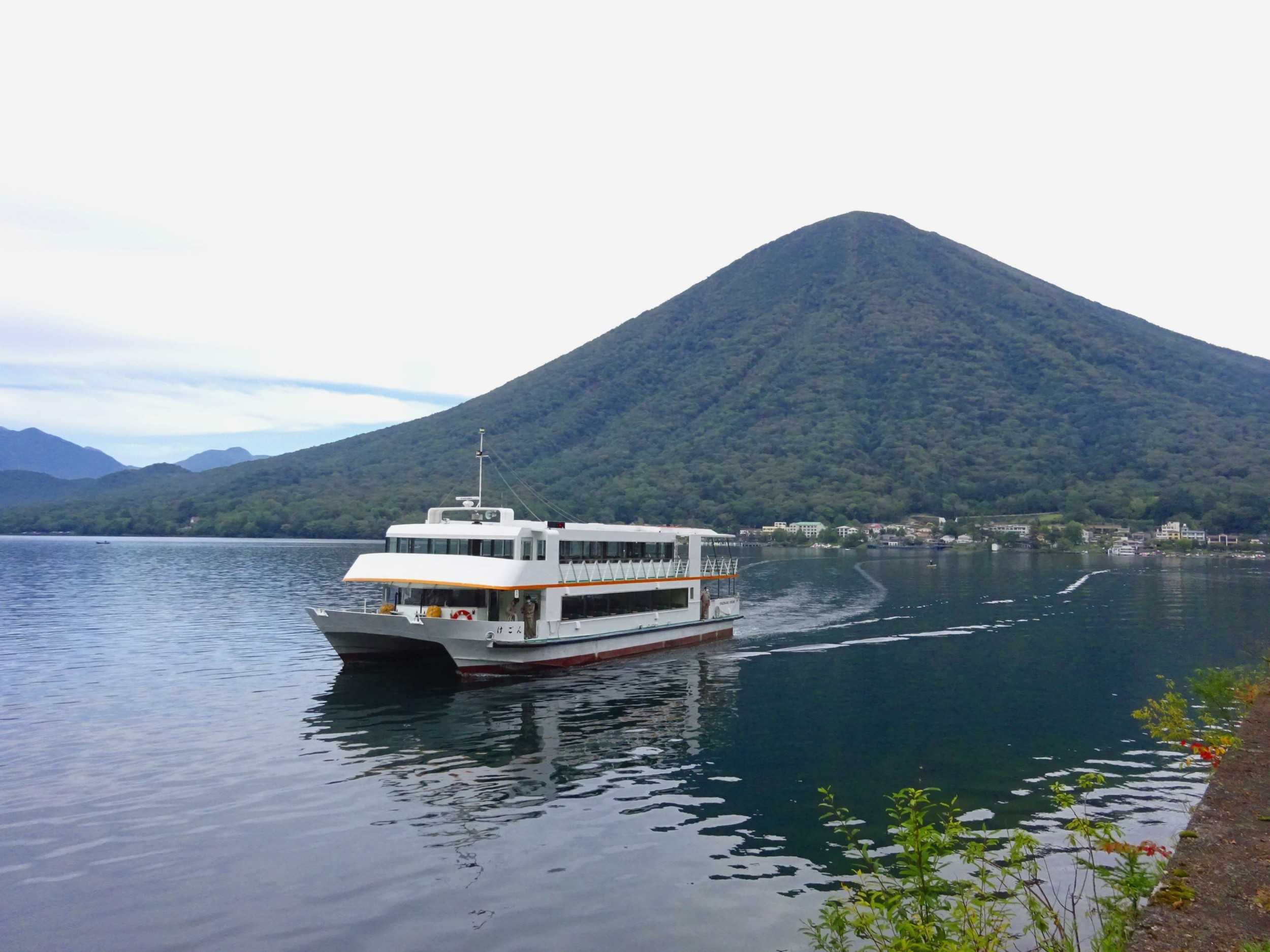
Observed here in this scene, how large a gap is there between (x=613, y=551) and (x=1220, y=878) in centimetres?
3098

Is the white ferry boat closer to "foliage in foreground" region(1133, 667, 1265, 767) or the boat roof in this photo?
the boat roof

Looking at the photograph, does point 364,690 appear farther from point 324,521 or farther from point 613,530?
point 324,521

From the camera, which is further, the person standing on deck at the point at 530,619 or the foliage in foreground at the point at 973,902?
the person standing on deck at the point at 530,619

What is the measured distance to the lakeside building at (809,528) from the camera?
630 feet

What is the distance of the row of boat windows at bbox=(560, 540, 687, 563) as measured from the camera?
122ft

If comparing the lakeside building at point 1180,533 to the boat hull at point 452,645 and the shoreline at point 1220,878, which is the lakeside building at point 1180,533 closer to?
the boat hull at point 452,645

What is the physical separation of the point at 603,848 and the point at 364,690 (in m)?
18.2

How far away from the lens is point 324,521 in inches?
7623

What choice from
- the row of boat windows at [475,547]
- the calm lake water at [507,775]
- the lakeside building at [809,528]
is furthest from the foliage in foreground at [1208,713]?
the lakeside building at [809,528]

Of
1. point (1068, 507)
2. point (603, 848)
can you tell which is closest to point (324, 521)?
point (1068, 507)

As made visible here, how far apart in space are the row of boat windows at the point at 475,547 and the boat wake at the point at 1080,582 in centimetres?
6156

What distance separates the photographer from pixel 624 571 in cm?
4078

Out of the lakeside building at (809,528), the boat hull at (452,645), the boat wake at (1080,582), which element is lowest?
the boat wake at (1080,582)

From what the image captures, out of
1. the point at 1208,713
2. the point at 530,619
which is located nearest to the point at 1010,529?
the point at 1208,713
